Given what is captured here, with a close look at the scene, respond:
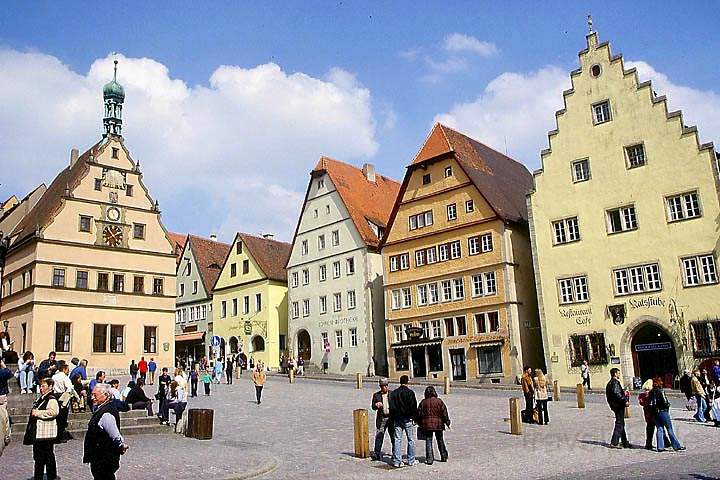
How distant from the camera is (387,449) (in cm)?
1709

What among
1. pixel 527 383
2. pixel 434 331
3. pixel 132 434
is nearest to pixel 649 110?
pixel 434 331

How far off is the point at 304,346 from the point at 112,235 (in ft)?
55.9

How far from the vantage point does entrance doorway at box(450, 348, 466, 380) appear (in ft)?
143

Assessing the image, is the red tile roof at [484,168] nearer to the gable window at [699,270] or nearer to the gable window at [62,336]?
the gable window at [699,270]

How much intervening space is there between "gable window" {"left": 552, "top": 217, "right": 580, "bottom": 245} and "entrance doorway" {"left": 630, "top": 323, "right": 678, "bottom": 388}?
20.2 ft

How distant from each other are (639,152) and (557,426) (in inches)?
844

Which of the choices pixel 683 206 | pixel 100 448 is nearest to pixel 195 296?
pixel 683 206

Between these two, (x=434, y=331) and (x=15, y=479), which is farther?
(x=434, y=331)

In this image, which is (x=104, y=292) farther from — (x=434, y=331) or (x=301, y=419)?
(x=301, y=419)

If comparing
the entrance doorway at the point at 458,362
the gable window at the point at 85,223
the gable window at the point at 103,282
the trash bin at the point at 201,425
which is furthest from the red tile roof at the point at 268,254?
the trash bin at the point at 201,425

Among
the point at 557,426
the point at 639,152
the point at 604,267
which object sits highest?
the point at 639,152

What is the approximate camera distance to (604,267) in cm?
3784

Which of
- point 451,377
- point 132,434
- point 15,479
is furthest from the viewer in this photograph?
point 451,377

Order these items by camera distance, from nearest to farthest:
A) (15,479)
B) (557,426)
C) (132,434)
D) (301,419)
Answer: (15,479)
(132,434)
(557,426)
(301,419)
